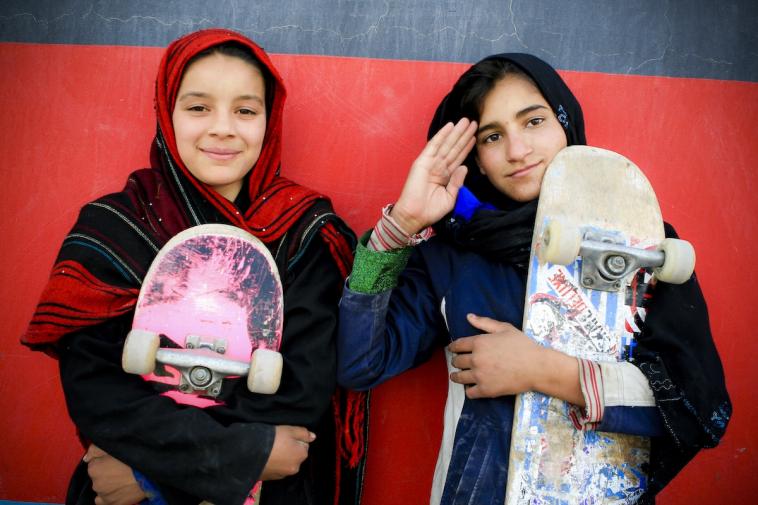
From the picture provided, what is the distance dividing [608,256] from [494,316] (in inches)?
13.3

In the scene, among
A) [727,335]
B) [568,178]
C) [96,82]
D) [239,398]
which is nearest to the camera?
[239,398]

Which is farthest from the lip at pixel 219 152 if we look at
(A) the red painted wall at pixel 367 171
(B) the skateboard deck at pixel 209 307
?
(A) the red painted wall at pixel 367 171

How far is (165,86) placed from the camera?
5.26ft

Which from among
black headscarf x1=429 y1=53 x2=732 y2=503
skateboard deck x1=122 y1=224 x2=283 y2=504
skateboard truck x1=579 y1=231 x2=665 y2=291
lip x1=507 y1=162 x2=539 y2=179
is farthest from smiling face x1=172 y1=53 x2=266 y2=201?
skateboard truck x1=579 y1=231 x2=665 y2=291

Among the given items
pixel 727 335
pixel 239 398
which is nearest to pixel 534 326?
pixel 239 398

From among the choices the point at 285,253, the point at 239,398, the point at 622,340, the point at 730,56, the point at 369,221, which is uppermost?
the point at 730,56

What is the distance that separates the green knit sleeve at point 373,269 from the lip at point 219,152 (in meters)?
0.47

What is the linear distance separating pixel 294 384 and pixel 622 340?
86 cm

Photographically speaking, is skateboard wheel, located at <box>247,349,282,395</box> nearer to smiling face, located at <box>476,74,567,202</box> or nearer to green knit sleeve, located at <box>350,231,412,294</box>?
green knit sleeve, located at <box>350,231,412,294</box>

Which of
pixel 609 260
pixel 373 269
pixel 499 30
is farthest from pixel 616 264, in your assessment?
pixel 499 30

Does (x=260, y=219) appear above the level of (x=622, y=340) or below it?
above

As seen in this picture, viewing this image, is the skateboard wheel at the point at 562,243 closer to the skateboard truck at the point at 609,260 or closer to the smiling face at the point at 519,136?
the skateboard truck at the point at 609,260

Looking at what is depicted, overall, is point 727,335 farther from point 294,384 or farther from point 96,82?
point 96,82

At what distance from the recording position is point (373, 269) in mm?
1461
